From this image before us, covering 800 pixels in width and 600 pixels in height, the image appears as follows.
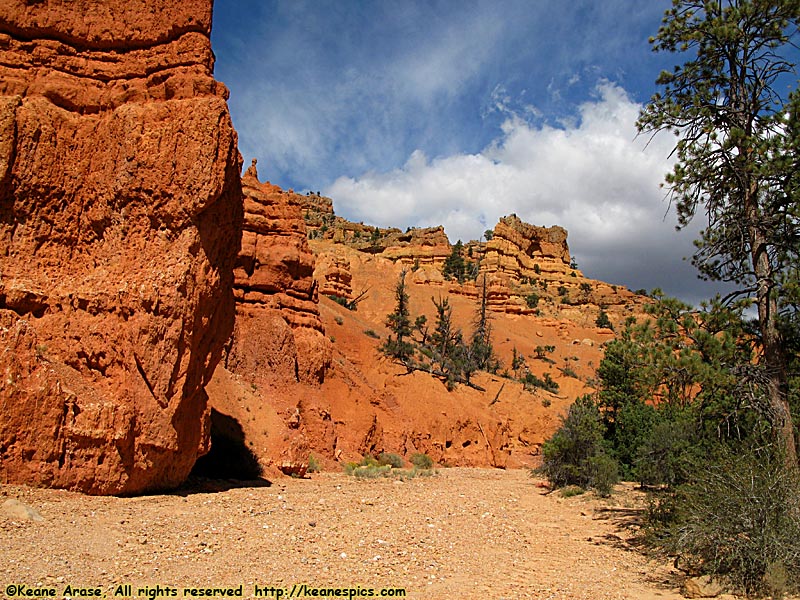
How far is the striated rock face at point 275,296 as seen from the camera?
16.4 meters

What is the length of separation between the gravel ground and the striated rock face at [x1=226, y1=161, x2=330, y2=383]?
21.1 ft

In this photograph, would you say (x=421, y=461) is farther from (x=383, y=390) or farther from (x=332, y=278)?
(x=332, y=278)

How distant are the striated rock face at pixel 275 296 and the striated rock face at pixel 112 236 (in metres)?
6.17

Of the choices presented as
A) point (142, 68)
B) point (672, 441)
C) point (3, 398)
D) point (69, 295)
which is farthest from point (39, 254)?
point (672, 441)

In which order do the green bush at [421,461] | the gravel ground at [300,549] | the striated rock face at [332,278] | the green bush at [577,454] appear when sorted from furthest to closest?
the striated rock face at [332,278]
the green bush at [421,461]
the green bush at [577,454]
the gravel ground at [300,549]

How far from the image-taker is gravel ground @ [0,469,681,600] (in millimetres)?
5113

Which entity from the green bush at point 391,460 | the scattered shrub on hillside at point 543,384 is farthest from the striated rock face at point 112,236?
the scattered shrub on hillside at point 543,384

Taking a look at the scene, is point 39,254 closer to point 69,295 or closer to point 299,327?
point 69,295

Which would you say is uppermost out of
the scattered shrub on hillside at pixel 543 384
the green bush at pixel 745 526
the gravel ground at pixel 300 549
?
the scattered shrub on hillside at pixel 543 384

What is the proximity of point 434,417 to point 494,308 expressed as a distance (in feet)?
126

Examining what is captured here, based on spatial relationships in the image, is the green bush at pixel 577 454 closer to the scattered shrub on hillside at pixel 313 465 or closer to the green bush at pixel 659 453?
the green bush at pixel 659 453

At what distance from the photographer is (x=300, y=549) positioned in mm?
6488

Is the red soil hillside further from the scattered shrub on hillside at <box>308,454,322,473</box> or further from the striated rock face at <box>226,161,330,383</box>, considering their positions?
the scattered shrub on hillside at <box>308,454,322,473</box>

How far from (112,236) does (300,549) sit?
19.0 ft
